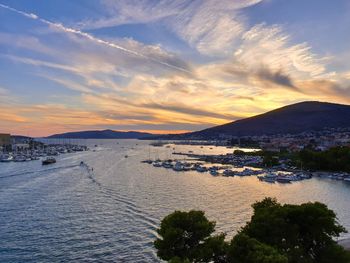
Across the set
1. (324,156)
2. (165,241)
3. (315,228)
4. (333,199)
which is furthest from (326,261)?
(324,156)

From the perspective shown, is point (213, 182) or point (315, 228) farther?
point (213, 182)

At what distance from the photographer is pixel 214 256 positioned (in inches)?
722

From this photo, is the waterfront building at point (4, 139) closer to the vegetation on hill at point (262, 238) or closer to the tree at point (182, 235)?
the tree at point (182, 235)

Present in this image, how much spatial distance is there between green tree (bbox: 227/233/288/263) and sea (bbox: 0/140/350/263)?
37.0ft

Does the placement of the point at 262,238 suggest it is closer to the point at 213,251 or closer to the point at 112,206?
the point at 213,251

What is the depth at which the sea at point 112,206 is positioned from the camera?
2888cm

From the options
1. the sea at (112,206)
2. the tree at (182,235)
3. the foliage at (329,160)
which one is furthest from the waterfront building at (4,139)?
the tree at (182,235)

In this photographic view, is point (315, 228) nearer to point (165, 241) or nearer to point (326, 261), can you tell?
point (326, 261)

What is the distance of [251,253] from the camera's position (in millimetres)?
16266

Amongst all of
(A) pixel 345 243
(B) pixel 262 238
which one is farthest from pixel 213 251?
(A) pixel 345 243

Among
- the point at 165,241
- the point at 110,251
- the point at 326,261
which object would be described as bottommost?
the point at 110,251

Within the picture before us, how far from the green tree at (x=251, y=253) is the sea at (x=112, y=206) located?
11.3 meters

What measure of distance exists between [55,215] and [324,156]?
64.3 metres

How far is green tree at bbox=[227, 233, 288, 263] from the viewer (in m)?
15.6
